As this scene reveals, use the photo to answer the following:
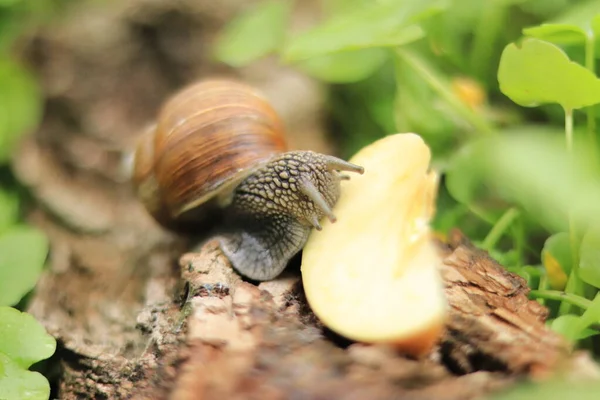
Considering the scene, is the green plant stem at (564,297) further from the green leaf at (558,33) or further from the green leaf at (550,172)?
the green leaf at (558,33)

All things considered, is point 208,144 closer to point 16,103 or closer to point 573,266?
point 573,266

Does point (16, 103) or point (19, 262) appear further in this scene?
point (16, 103)

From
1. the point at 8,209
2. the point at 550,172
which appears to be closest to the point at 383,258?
the point at 550,172

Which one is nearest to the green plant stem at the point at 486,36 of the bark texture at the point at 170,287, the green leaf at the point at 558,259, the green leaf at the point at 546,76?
the bark texture at the point at 170,287

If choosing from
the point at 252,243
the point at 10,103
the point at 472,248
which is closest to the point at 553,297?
the point at 472,248

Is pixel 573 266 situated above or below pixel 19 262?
above

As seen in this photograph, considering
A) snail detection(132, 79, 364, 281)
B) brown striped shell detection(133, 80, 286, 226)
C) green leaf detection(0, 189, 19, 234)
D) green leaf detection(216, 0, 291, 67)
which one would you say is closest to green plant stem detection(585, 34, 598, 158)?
snail detection(132, 79, 364, 281)

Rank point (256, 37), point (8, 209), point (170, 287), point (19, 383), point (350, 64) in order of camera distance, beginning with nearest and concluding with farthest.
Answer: point (19, 383), point (170, 287), point (8, 209), point (350, 64), point (256, 37)
